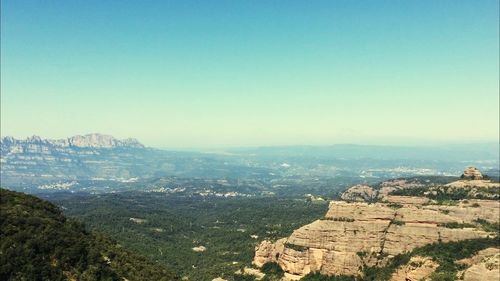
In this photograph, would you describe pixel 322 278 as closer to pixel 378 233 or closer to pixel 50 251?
pixel 378 233

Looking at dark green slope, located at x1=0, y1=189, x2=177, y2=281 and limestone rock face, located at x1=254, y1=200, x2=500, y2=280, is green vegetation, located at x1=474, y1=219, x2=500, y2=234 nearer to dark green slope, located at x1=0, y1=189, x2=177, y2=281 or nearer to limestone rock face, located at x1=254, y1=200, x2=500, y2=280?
limestone rock face, located at x1=254, y1=200, x2=500, y2=280

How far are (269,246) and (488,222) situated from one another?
56.7 meters

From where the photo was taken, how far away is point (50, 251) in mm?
53312

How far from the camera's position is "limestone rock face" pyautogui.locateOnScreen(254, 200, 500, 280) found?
4031 inches

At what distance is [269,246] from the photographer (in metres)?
124

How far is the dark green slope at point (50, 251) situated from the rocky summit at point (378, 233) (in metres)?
53.9

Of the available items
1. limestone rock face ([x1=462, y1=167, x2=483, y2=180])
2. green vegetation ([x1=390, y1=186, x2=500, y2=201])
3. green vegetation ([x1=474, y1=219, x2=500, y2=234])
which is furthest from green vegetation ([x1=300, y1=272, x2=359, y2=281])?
limestone rock face ([x1=462, y1=167, x2=483, y2=180])

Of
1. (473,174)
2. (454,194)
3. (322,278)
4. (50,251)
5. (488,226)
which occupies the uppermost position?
(473,174)

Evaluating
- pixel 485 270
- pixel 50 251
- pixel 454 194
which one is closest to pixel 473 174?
pixel 454 194

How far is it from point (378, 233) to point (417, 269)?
673 inches

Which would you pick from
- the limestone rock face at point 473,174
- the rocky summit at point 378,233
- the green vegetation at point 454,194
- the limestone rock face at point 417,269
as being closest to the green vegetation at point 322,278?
the rocky summit at point 378,233

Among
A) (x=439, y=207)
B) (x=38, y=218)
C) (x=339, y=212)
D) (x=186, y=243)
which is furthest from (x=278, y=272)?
(x=186, y=243)

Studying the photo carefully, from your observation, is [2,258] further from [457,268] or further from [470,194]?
[470,194]

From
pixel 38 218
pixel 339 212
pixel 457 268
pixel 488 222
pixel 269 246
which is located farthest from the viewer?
pixel 269 246
